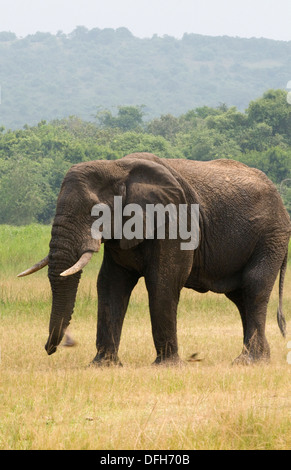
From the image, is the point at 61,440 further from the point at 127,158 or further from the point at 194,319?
the point at 194,319

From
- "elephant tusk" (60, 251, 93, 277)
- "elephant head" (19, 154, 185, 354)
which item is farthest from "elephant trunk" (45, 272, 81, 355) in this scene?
"elephant tusk" (60, 251, 93, 277)

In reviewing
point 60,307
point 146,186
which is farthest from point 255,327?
point 60,307

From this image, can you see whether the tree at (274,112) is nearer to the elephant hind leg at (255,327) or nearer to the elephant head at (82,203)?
the elephant hind leg at (255,327)

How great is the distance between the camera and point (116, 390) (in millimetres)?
7262

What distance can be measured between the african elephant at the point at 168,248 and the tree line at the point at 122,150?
130 ft

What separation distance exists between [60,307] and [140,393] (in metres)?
1.42

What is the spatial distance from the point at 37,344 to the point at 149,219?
2.40 m

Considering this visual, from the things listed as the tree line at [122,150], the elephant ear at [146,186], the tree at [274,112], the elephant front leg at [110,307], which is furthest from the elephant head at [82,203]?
the tree at [274,112]

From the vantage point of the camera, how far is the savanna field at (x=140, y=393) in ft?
18.4

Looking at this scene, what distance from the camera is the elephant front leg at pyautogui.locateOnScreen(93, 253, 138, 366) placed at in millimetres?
8828

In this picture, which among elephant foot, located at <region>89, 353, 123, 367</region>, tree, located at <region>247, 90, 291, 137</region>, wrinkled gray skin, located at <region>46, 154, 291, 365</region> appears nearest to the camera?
wrinkled gray skin, located at <region>46, 154, 291, 365</region>

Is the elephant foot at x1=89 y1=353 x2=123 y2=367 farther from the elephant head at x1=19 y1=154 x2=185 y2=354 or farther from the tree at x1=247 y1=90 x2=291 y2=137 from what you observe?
the tree at x1=247 y1=90 x2=291 y2=137

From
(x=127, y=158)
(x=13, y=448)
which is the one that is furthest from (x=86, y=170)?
(x=13, y=448)

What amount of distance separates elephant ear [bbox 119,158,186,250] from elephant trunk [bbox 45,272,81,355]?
0.80m
